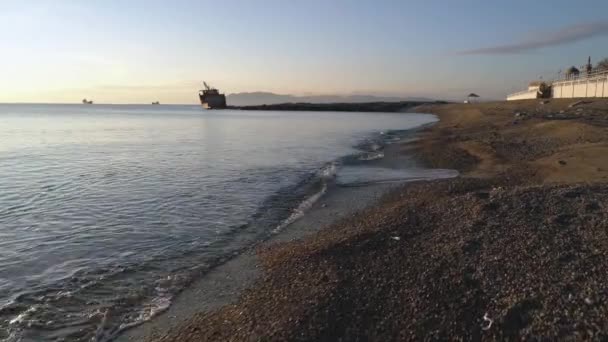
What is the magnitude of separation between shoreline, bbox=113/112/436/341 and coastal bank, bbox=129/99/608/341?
184mm

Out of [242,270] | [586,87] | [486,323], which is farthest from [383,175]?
[586,87]

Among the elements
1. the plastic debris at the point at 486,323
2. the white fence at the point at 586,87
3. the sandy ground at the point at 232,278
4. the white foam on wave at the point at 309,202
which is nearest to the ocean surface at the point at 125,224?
the white foam on wave at the point at 309,202

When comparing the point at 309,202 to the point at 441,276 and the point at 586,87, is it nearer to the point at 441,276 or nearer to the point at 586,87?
the point at 441,276

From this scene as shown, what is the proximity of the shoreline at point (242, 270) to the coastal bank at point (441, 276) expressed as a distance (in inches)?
7.2

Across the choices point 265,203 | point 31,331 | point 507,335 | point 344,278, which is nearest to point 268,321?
point 344,278

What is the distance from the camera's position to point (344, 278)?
22.4 feet

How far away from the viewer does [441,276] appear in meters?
6.46

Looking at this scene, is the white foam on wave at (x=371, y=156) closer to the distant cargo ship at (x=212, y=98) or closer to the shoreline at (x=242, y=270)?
the shoreline at (x=242, y=270)

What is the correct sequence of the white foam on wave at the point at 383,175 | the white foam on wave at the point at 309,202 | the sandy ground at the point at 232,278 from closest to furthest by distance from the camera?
the sandy ground at the point at 232,278, the white foam on wave at the point at 309,202, the white foam on wave at the point at 383,175

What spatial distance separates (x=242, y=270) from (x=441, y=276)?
12.2 ft

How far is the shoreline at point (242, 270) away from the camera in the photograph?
6.41 meters

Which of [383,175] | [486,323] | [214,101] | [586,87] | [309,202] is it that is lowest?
[309,202]

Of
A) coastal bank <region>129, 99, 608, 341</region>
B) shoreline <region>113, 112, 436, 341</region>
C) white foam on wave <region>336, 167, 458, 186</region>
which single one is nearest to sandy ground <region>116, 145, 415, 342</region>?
shoreline <region>113, 112, 436, 341</region>

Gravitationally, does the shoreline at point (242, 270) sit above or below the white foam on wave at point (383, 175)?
below
